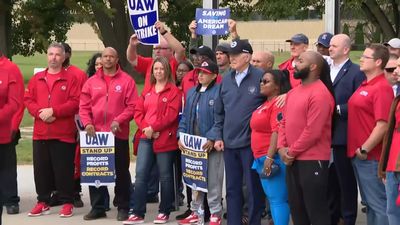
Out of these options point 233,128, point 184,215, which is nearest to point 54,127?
point 184,215

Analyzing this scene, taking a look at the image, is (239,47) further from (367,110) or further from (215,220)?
(215,220)

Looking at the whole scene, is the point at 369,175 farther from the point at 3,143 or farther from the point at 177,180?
the point at 3,143

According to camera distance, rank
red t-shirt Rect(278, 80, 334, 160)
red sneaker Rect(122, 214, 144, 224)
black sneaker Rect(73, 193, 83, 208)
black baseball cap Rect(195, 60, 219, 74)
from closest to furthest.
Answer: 1. red t-shirt Rect(278, 80, 334, 160)
2. black baseball cap Rect(195, 60, 219, 74)
3. red sneaker Rect(122, 214, 144, 224)
4. black sneaker Rect(73, 193, 83, 208)

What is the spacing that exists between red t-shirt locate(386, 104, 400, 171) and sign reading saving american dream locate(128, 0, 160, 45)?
360 centimetres

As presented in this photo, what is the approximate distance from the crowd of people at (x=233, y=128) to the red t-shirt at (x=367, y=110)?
0.01m

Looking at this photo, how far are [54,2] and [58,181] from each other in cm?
2602

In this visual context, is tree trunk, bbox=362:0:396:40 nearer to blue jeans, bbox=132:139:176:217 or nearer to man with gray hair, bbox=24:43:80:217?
man with gray hair, bbox=24:43:80:217

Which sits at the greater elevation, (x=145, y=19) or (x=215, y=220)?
(x=145, y=19)

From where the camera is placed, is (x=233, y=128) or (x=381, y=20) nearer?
(x=233, y=128)

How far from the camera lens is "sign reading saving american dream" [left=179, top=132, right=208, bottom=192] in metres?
8.54

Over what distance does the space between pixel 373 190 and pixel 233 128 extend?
1.52 meters

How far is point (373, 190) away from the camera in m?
7.45

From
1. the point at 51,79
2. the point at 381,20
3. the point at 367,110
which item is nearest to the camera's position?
the point at 367,110

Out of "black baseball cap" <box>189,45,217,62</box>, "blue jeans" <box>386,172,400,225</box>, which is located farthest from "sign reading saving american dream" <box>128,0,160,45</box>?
"blue jeans" <box>386,172,400,225</box>
